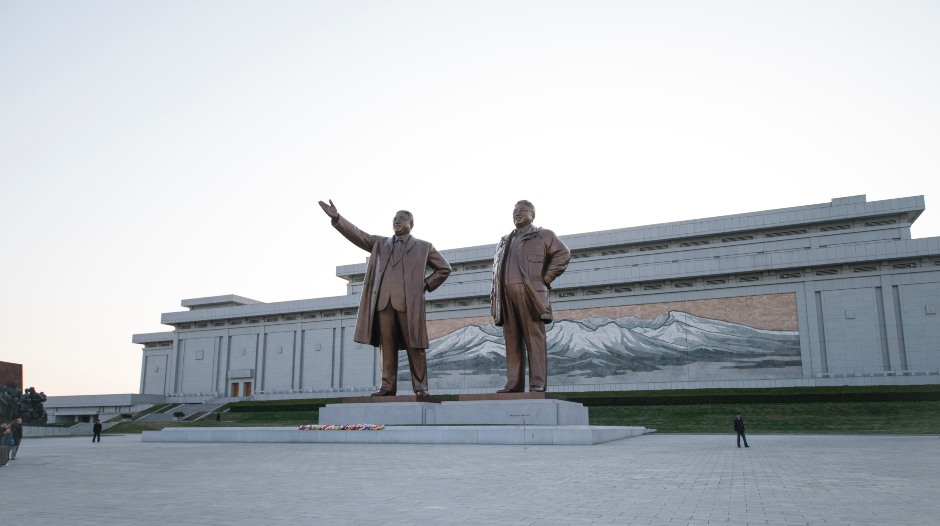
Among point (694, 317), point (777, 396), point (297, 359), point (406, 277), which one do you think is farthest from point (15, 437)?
point (297, 359)

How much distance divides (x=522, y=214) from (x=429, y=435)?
517 cm

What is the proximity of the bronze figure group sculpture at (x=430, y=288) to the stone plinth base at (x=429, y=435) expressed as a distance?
208cm

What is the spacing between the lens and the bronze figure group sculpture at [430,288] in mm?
15211

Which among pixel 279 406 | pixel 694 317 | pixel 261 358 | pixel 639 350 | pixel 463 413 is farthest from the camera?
pixel 261 358

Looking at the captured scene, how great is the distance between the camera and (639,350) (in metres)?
37.5

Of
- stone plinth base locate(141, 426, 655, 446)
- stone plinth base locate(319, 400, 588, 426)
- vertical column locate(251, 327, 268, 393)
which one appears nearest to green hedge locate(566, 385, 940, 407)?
stone plinth base locate(319, 400, 588, 426)

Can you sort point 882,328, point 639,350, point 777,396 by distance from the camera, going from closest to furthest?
1. point 777,396
2. point 882,328
3. point 639,350

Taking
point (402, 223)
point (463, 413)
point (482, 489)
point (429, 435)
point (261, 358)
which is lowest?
point (482, 489)

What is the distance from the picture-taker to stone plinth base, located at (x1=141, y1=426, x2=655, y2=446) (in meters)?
12.3

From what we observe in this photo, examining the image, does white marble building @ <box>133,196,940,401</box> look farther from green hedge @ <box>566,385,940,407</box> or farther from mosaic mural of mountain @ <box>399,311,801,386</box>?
green hedge @ <box>566,385,940,407</box>

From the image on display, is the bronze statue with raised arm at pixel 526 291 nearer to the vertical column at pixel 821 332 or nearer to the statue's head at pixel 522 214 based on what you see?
the statue's head at pixel 522 214

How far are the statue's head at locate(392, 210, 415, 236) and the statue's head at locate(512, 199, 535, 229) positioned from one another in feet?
7.80

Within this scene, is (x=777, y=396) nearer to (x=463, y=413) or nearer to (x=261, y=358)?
(x=463, y=413)

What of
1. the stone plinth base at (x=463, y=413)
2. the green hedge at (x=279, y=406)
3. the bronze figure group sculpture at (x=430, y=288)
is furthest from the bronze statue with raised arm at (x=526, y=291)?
the green hedge at (x=279, y=406)
